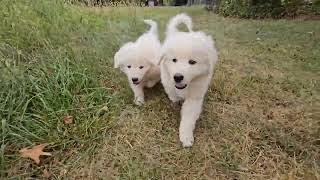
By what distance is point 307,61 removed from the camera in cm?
479

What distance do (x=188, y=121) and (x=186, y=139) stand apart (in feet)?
0.41

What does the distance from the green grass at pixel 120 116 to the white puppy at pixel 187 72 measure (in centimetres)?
17

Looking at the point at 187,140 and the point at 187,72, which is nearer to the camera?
the point at 187,72

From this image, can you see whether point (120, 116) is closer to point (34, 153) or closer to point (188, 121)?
point (188, 121)

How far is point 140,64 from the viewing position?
319 centimetres

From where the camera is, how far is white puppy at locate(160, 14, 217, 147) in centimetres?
267

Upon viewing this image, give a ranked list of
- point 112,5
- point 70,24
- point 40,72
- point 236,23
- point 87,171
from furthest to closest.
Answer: point 236,23, point 112,5, point 70,24, point 40,72, point 87,171

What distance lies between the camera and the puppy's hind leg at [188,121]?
2914mm

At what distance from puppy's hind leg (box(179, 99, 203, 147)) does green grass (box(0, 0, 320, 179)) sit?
7cm

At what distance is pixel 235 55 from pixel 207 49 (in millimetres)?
2286

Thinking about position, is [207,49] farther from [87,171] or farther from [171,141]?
[87,171]

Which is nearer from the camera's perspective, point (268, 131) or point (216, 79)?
point (268, 131)

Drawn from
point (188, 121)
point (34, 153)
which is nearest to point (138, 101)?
point (188, 121)

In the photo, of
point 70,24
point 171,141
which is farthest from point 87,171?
point 70,24
